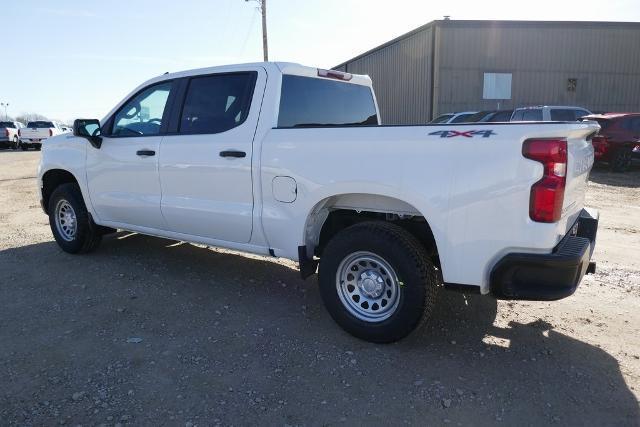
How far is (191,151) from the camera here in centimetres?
427

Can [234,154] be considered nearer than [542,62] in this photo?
Yes

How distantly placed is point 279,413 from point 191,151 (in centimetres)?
240

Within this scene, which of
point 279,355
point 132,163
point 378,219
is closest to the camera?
point 279,355

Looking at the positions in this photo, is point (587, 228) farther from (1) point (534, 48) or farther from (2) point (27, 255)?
(1) point (534, 48)

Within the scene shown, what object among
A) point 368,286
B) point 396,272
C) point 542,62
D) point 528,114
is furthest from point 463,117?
point 396,272

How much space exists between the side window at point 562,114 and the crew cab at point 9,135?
1113 inches

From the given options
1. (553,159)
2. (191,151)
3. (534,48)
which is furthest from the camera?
(534,48)

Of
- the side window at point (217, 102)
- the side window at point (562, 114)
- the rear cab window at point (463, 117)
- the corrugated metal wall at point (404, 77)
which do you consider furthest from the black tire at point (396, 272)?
the corrugated metal wall at point (404, 77)

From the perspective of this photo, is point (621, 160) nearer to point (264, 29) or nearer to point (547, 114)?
point (547, 114)

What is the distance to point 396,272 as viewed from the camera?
10.8ft

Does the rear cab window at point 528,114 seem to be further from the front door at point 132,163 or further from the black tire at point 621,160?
the front door at point 132,163

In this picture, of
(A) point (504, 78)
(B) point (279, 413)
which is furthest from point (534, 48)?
(B) point (279, 413)

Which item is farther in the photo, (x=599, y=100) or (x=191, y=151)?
(x=599, y=100)

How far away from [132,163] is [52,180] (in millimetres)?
1803
